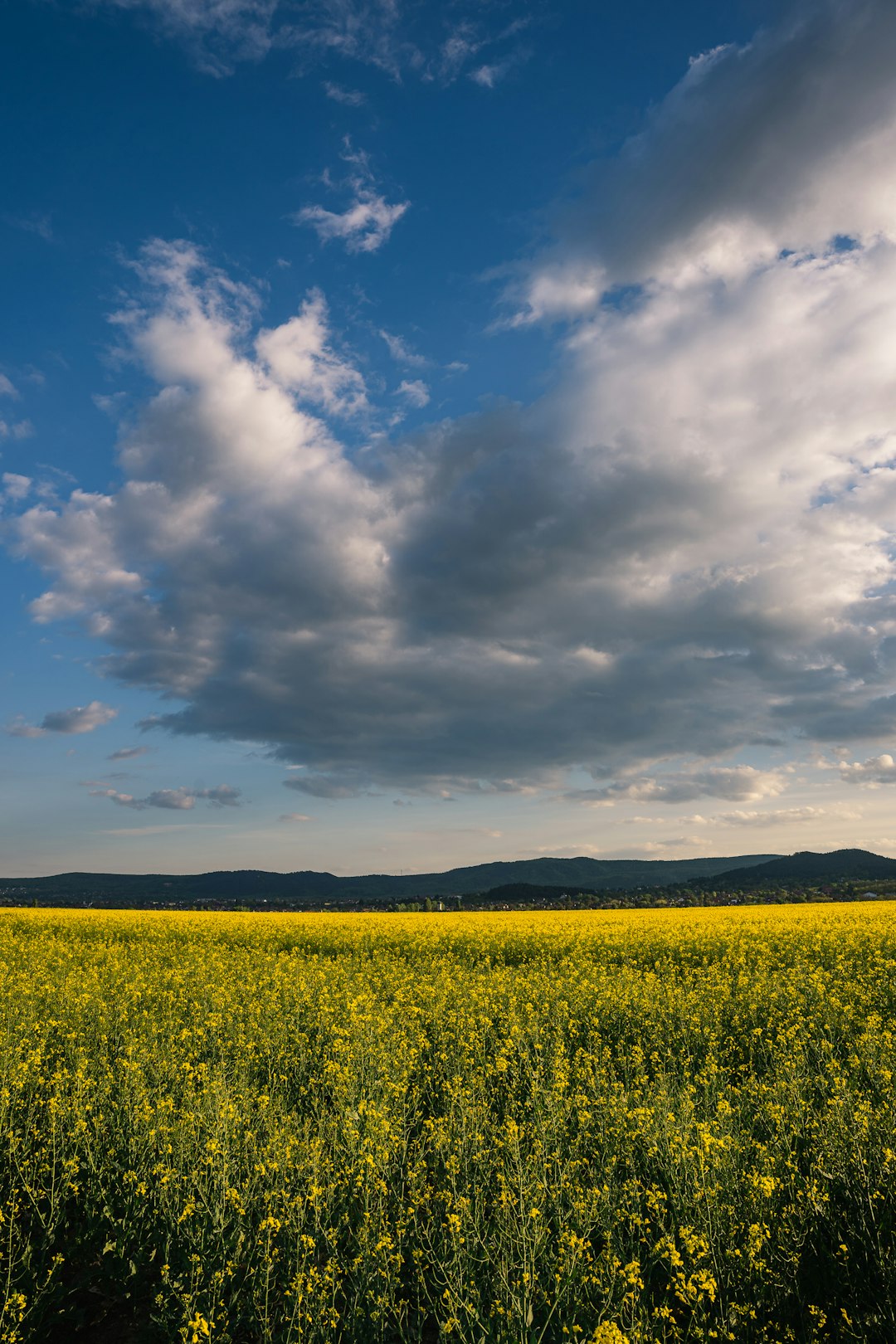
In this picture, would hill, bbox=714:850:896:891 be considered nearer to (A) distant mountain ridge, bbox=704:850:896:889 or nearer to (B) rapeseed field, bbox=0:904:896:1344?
(A) distant mountain ridge, bbox=704:850:896:889

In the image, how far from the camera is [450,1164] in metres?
5.99

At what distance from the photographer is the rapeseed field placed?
187 inches

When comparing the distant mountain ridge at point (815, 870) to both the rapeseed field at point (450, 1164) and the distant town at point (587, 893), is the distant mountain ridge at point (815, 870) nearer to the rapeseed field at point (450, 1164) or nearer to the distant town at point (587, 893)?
the distant town at point (587, 893)

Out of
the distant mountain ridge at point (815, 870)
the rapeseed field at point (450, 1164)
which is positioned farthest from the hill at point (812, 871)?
the rapeseed field at point (450, 1164)

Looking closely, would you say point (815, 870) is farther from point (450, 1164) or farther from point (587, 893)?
point (450, 1164)

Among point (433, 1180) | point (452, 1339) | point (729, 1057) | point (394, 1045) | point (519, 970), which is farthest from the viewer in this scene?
point (519, 970)

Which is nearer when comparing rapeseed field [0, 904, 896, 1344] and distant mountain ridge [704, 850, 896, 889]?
rapeseed field [0, 904, 896, 1344]

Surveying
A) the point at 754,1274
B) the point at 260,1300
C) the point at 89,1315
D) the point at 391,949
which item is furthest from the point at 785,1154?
the point at 391,949

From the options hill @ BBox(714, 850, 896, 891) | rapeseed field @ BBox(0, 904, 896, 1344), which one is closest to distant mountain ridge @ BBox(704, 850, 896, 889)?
hill @ BBox(714, 850, 896, 891)

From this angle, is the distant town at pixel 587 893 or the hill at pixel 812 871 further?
the hill at pixel 812 871

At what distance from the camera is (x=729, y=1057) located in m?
10.4

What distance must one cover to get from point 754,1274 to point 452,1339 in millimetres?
2203

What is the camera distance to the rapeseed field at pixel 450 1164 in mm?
4742

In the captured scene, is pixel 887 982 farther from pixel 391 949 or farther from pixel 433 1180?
pixel 391 949
